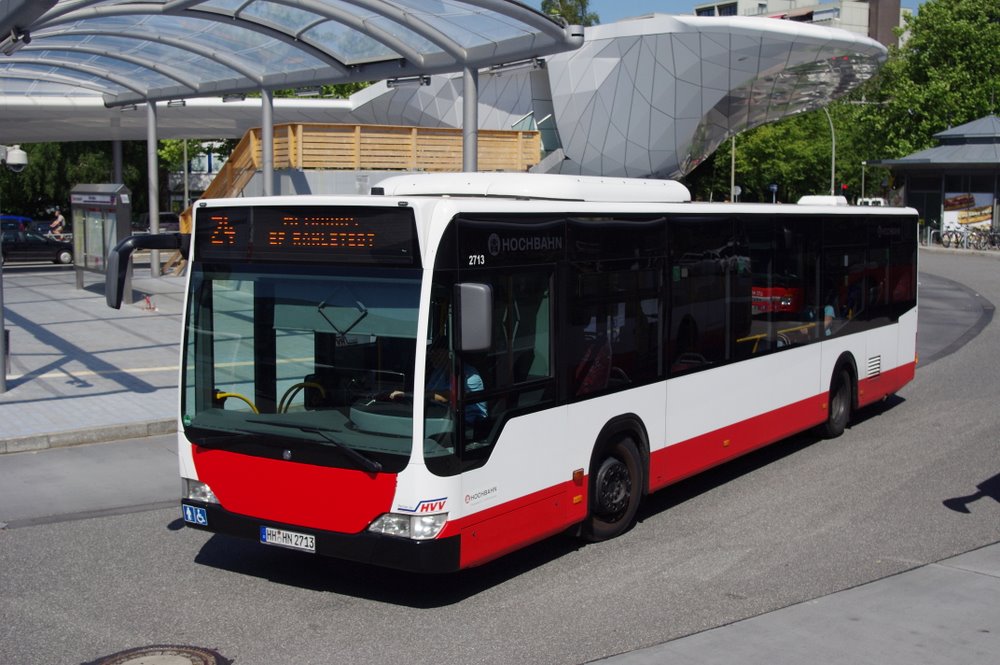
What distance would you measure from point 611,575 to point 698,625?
112 cm

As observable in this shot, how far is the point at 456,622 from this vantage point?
6918 millimetres

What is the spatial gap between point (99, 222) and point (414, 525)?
21.5m

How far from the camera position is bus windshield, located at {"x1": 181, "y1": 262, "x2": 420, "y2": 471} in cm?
679

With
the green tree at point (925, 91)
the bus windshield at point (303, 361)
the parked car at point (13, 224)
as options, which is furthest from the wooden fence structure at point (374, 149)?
the green tree at point (925, 91)

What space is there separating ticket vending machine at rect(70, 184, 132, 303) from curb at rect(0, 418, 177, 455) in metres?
11.5

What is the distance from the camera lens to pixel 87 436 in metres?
12.2

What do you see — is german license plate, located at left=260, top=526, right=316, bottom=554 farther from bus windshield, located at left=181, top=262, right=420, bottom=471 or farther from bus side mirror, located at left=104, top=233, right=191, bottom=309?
bus side mirror, located at left=104, top=233, right=191, bottom=309

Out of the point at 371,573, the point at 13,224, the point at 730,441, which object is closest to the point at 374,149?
the point at 730,441

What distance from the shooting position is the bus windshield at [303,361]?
6.79 metres

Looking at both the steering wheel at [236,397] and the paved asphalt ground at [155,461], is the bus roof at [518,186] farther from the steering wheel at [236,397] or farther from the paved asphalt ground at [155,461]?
the paved asphalt ground at [155,461]

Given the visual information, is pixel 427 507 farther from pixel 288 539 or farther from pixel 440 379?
pixel 288 539

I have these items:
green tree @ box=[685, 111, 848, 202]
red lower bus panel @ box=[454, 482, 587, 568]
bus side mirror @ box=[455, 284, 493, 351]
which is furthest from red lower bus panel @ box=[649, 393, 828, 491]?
green tree @ box=[685, 111, 848, 202]

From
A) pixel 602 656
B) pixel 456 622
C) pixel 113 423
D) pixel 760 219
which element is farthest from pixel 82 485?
pixel 760 219

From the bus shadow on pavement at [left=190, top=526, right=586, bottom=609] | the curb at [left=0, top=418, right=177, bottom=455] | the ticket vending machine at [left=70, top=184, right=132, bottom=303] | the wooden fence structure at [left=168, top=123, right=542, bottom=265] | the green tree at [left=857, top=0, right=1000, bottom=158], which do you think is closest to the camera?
the bus shadow on pavement at [left=190, top=526, right=586, bottom=609]
